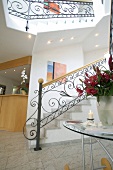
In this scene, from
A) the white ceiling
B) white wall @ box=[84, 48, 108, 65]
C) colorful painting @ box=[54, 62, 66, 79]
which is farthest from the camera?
white wall @ box=[84, 48, 108, 65]

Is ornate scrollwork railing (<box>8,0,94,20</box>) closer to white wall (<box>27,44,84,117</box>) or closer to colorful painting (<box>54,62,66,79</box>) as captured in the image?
white wall (<box>27,44,84,117</box>)

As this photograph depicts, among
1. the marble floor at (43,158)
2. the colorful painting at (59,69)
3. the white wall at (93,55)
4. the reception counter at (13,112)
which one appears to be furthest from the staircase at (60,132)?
the white wall at (93,55)

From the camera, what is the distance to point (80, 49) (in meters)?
5.75

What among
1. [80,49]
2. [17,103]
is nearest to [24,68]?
[17,103]

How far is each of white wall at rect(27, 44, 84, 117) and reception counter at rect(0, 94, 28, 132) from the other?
0.24 m

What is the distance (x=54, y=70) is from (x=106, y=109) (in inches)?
164

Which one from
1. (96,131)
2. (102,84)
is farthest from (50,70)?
(96,131)

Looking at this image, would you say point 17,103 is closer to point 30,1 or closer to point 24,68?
point 24,68

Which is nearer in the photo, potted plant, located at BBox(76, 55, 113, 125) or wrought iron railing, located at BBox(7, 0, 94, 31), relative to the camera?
potted plant, located at BBox(76, 55, 113, 125)

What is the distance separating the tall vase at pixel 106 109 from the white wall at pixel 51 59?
3.53 metres

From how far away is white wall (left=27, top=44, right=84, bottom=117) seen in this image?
4418 millimetres

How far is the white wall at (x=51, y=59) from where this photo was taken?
14.5ft

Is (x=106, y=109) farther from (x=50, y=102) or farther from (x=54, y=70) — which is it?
(x=54, y=70)

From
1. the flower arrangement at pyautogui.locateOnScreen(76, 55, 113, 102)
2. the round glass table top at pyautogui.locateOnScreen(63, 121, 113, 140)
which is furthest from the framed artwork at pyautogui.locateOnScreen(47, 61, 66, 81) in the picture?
the round glass table top at pyautogui.locateOnScreen(63, 121, 113, 140)
